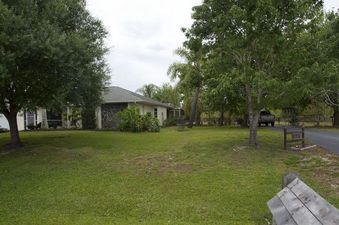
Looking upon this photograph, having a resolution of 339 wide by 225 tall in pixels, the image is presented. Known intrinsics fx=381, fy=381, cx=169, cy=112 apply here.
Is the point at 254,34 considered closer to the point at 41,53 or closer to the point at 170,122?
the point at 41,53

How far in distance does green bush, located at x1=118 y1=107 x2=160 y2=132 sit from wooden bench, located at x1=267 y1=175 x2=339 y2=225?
2241 cm

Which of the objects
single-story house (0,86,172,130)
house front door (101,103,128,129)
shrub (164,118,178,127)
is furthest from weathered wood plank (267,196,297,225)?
shrub (164,118,178,127)

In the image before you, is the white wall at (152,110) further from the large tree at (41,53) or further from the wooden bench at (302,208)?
the wooden bench at (302,208)

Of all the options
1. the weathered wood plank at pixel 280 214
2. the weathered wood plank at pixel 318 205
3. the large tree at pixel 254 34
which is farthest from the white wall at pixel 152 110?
the weathered wood plank at pixel 318 205

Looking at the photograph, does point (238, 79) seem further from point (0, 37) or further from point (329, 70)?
point (0, 37)

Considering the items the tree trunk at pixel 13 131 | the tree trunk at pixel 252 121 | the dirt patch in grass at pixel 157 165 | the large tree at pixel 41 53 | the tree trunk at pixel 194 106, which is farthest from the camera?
the tree trunk at pixel 194 106

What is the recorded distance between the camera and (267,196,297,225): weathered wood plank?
346 cm

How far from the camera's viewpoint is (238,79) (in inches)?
616

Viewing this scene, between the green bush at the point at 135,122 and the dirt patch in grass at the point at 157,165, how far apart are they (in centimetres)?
1225

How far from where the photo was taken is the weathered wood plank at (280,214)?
346 centimetres

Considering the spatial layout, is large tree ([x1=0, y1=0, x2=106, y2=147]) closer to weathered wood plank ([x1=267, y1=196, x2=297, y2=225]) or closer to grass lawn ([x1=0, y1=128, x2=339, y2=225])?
grass lawn ([x1=0, y1=128, x2=339, y2=225])

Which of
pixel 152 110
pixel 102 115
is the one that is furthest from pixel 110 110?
pixel 152 110

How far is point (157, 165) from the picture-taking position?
12.8 m

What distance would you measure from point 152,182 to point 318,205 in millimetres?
7860
